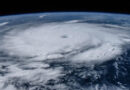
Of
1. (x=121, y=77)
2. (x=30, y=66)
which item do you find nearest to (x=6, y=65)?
(x=30, y=66)

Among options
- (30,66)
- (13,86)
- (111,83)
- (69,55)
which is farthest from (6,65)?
(111,83)

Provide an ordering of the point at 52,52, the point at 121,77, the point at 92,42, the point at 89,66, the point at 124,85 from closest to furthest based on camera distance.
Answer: the point at 124,85 → the point at 121,77 → the point at 89,66 → the point at 52,52 → the point at 92,42

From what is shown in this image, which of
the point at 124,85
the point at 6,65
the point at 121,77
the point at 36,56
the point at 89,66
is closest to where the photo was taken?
the point at 124,85

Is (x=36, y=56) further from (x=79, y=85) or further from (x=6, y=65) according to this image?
(x=79, y=85)

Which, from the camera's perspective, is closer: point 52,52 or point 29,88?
point 29,88

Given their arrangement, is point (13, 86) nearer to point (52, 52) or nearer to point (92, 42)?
point (52, 52)

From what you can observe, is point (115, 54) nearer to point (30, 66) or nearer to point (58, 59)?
point (58, 59)

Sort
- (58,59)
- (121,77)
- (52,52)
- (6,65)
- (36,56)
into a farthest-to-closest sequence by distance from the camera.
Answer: (52,52) → (36,56) → (58,59) → (6,65) → (121,77)

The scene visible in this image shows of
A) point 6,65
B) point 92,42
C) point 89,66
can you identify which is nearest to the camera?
point 89,66

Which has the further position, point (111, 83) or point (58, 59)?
point (58, 59)
